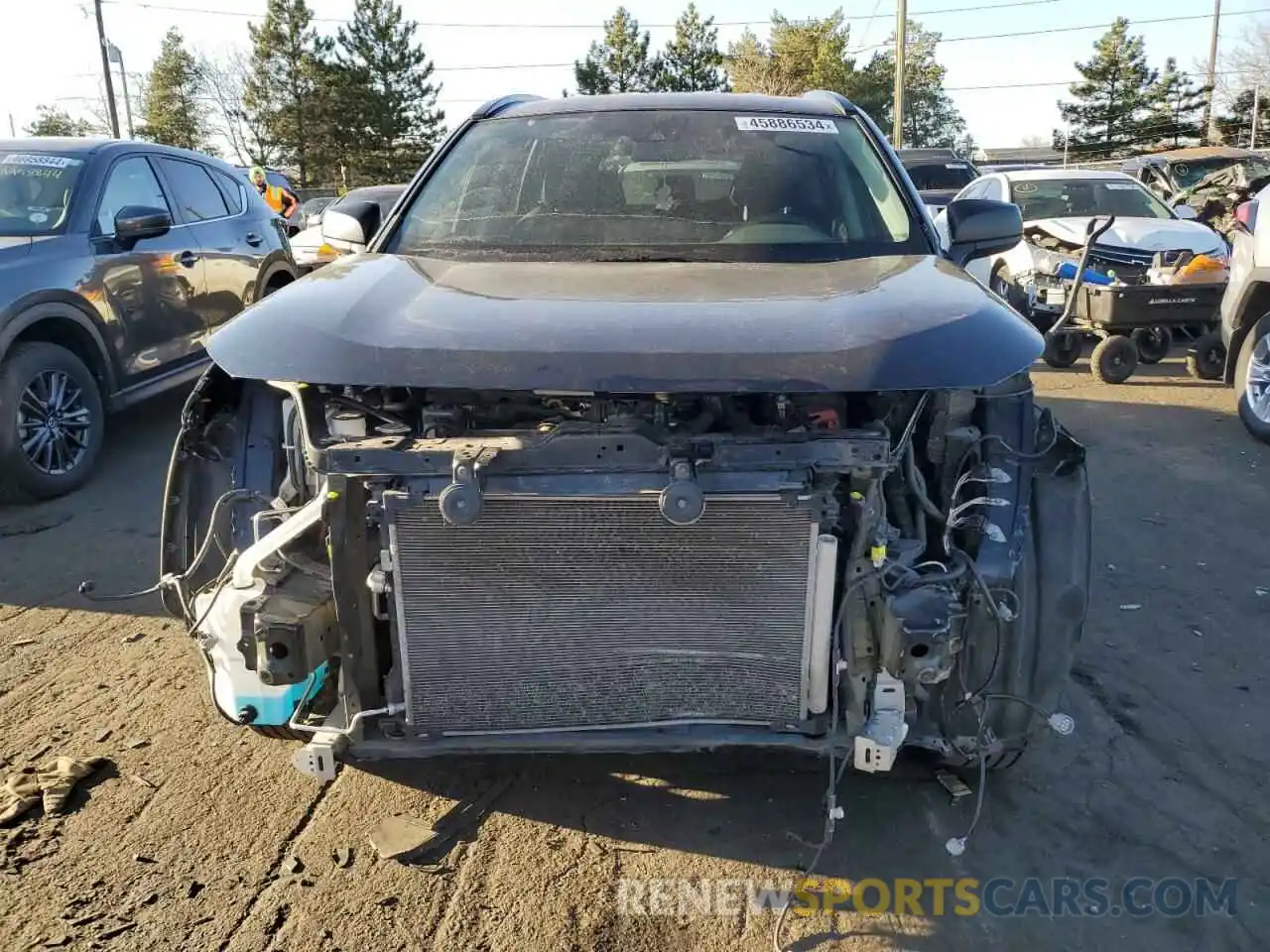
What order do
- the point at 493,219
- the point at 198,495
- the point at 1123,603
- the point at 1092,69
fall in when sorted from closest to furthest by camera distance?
1. the point at 198,495
2. the point at 493,219
3. the point at 1123,603
4. the point at 1092,69

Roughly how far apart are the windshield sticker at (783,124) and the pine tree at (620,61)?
4374cm

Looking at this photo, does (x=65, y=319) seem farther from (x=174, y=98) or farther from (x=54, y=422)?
(x=174, y=98)

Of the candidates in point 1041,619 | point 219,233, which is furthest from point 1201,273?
point 219,233

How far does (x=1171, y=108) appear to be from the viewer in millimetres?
52844

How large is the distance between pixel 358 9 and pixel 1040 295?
43.5m

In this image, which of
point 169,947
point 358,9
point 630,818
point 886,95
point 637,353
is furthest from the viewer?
point 886,95

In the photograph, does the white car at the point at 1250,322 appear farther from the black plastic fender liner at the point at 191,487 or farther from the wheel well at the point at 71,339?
the wheel well at the point at 71,339

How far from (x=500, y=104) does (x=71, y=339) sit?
3109 mm

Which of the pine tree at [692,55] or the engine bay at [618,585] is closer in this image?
the engine bay at [618,585]

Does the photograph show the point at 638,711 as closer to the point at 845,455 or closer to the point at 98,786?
the point at 845,455

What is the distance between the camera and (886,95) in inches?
1924

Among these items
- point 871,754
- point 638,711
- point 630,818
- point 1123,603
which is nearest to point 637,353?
point 638,711

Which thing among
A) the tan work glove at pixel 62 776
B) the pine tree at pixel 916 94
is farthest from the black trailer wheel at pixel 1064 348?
the pine tree at pixel 916 94

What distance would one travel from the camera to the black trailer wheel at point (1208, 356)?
27.4ft
